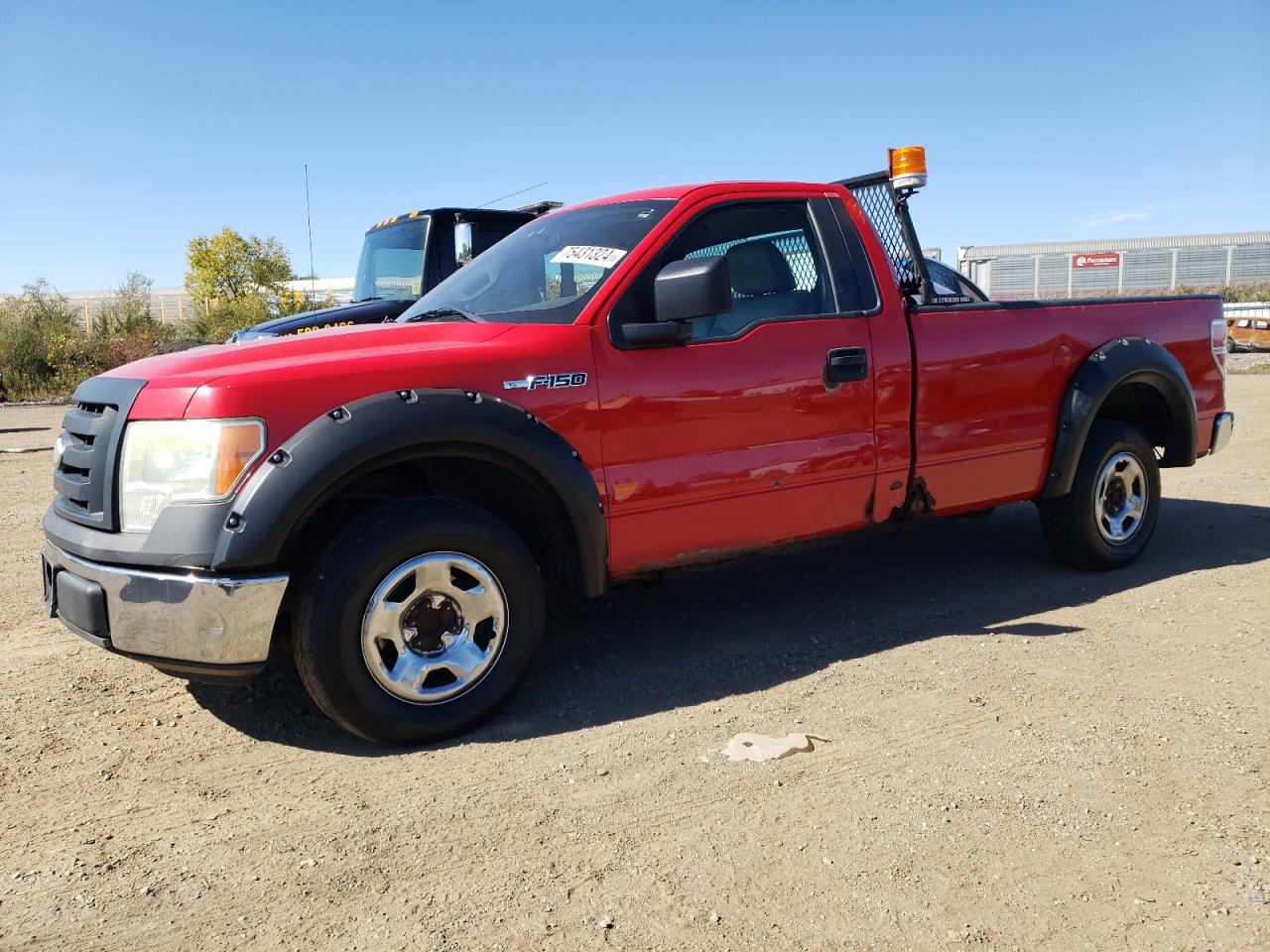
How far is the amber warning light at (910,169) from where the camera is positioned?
15.4 ft

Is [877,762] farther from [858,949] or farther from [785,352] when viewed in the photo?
[785,352]

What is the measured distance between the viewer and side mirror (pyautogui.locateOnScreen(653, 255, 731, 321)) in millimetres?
3527

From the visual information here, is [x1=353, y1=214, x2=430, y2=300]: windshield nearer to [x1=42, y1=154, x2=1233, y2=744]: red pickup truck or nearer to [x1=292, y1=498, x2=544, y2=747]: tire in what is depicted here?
[x1=42, y1=154, x2=1233, y2=744]: red pickup truck

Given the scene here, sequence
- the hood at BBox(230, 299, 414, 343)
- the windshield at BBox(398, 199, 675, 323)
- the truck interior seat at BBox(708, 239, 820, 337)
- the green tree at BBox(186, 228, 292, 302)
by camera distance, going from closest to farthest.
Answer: the windshield at BBox(398, 199, 675, 323) < the truck interior seat at BBox(708, 239, 820, 337) < the hood at BBox(230, 299, 414, 343) < the green tree at BBox(186, 228, 292, 302)

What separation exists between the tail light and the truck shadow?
1.11 meters

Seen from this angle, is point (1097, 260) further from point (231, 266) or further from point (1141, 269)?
point (231, 266)

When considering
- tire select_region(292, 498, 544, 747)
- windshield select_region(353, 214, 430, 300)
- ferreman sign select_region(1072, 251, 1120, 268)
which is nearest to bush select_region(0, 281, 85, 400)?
windshield select_region(353, 214, 430, 300)

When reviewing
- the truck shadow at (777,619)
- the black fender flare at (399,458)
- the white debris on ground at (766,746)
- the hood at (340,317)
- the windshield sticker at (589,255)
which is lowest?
the truck shadow at (777,619)

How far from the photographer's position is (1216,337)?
18.4ft

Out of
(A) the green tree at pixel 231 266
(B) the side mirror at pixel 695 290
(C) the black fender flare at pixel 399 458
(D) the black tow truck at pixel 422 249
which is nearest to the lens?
(C) the black fender flare at pixel 399 458

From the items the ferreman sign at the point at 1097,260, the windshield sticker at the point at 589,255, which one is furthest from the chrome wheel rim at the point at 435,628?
the ferreman sign at the point at 1097,260

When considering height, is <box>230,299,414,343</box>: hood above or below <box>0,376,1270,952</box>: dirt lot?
above

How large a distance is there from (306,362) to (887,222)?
9.53 ft

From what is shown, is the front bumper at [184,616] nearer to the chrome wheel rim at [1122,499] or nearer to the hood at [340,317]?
the chrome wheel rim at [1122,499]
